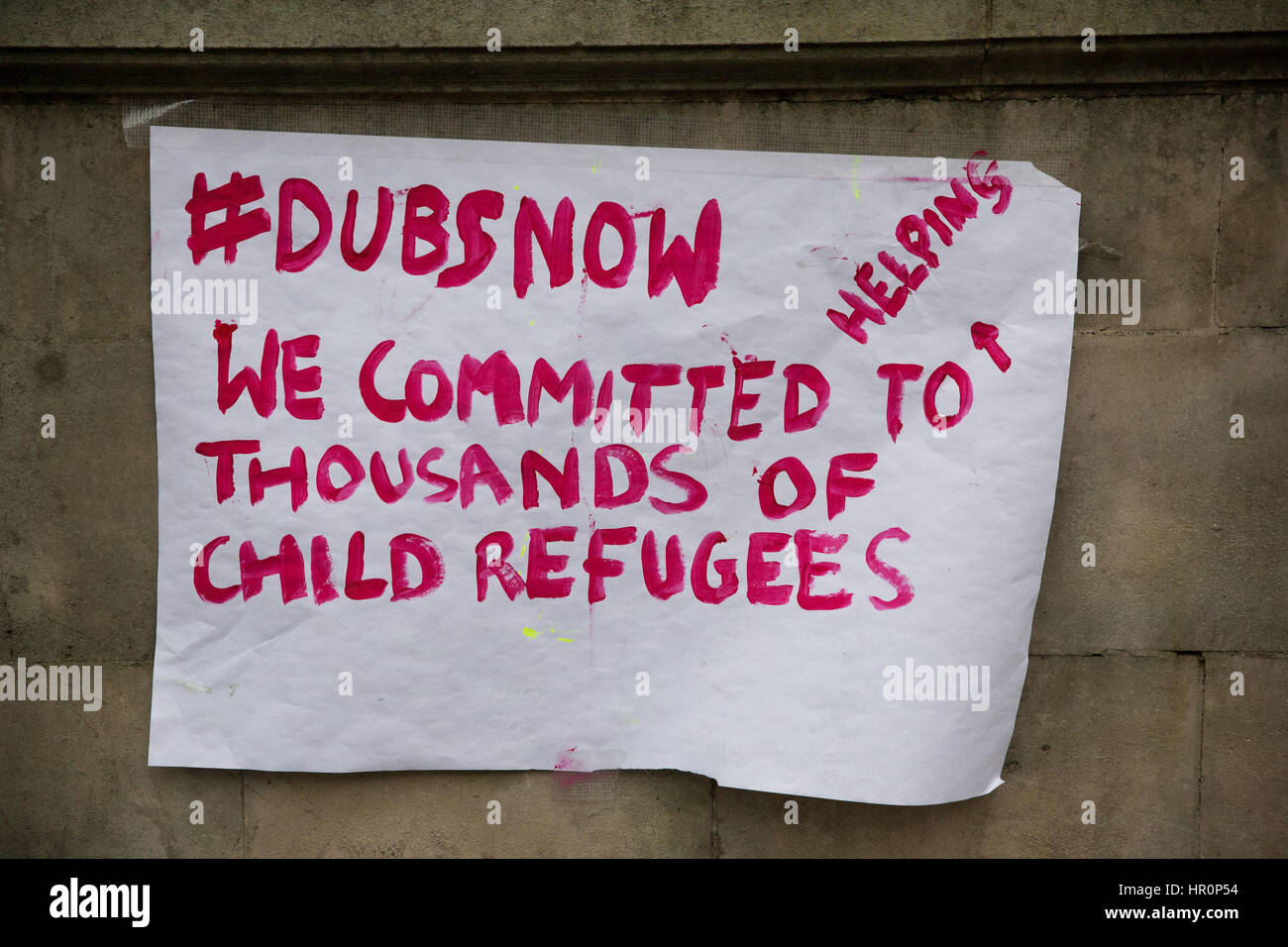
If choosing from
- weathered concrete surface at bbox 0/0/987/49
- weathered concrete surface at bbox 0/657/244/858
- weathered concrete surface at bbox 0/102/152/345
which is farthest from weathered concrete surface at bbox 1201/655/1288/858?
weathered concrete surface at bbox 0/102/152/345

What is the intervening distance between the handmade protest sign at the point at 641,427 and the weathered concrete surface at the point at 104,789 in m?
0.54

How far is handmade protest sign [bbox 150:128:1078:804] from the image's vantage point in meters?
2.56

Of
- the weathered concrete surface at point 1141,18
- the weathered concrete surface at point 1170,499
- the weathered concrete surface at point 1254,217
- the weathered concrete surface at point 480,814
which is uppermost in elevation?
the weathered concrete surface at point 1141,18

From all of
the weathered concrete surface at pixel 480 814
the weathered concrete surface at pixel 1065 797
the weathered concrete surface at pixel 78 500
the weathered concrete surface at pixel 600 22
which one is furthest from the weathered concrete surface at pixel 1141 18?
the weathered concrete surface at pixel 78 500

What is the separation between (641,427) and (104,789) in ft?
7.06

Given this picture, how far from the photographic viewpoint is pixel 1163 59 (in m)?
2.54

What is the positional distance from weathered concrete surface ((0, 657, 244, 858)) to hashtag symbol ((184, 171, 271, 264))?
1.41 metres

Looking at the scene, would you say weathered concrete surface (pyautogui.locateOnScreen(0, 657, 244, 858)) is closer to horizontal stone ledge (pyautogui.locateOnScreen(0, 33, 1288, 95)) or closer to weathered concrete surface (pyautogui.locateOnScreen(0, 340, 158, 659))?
weathered concrete surface (pyautogui.locateOnScreen(0, 340, 158, 659))

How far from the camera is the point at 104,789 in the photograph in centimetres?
273

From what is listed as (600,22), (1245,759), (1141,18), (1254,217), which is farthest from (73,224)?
(1245,759)

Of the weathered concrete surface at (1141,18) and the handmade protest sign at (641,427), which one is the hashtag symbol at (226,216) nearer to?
the handmade protest sign at (641,427)

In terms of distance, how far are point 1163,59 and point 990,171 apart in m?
0.61

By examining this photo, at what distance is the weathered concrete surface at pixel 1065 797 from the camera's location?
2670 mm

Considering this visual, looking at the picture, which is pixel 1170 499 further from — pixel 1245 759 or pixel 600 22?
pixel 600 22
